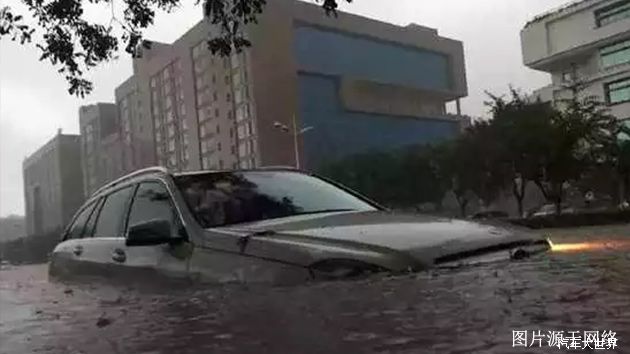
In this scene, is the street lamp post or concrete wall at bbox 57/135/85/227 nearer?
the street lamp post

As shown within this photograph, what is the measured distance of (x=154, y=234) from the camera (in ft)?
14.1

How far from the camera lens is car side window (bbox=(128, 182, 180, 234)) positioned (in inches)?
181

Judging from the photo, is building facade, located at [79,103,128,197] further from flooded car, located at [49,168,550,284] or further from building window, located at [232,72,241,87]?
flooded car, located at [49,168,550,284]

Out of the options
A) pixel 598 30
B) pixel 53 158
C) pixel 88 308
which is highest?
pixel 598 30

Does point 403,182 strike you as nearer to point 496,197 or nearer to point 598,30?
point 496,197

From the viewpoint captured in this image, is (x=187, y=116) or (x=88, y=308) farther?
(x=187, y=116)

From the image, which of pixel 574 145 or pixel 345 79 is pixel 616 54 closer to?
pixel 345 79

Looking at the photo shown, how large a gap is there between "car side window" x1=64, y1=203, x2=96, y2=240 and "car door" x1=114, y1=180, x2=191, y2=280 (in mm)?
993

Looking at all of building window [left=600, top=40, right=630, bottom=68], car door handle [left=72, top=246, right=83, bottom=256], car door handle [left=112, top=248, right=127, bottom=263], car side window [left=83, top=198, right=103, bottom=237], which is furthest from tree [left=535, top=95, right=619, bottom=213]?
car door handle [left=112, top=248, right=127, bottom=263]

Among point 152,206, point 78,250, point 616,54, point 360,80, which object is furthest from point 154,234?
point 360,80

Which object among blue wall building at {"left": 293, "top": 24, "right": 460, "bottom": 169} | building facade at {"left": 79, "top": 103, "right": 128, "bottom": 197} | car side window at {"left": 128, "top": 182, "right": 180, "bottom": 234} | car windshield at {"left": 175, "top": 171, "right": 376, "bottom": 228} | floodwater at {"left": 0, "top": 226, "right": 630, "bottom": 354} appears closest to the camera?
floodwater at {"left": 0, "top": 226, "right": 630, "bottom": 354}

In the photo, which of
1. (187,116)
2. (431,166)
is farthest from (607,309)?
(187,116)

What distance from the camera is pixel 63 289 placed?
19.2ft

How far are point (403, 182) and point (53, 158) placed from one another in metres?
36.2
